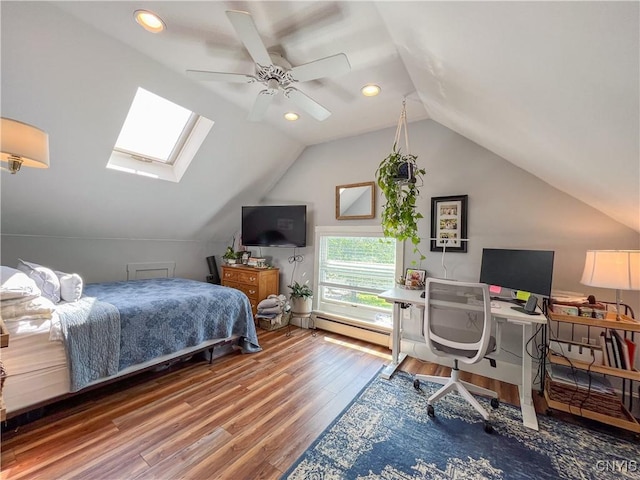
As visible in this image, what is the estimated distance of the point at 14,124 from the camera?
1254mm

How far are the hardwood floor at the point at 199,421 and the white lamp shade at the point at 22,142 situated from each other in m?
1.69

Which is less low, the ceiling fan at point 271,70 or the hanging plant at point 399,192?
the ceiling fan at point 271,70

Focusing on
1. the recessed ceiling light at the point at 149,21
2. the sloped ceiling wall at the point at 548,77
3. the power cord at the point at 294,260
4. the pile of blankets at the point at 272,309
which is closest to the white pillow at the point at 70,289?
the pile of blankets at the point at 272,309

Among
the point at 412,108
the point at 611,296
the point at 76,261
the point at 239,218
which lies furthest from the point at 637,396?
the point at 76,261

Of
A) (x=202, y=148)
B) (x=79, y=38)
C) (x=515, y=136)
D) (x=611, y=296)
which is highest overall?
(x=79, y=38)

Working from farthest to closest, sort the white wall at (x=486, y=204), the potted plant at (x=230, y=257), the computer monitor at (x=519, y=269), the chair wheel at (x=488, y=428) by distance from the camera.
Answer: the potted plant at (x=230, y=257) → the white wall at (x=486, y=204) → the computer monitor at (x=519, y=269) → the chair wheel at (x=488, y=428)

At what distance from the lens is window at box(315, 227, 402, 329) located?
10.7 feet

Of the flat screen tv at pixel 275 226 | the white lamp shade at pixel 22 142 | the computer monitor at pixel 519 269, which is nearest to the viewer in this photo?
the white lamp shade at pixel 22 142

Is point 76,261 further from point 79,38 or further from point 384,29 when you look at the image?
point 384,29

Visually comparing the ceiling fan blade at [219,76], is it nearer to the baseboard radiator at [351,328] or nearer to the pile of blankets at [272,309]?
the pile of blankets at [272,309]

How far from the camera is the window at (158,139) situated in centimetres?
279

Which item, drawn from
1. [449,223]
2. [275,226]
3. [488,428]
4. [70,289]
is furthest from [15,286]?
[449,223]

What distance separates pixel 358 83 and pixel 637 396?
346 cm

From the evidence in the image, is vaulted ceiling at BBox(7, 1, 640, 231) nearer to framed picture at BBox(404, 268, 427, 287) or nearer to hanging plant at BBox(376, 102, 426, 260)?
hanging plant at BBox(376, 102, 426, 260)
